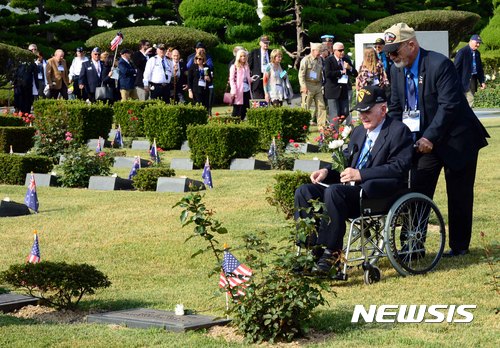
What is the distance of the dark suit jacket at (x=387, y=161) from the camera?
8.91m

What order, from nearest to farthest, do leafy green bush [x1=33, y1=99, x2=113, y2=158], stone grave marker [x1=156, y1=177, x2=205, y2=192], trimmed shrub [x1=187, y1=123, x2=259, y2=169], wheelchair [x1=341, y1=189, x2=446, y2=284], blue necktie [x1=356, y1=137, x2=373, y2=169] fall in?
wheelchair [x1=341, y1=189, x2=446, y2=284] → blue necktie [x1=356, y1=137, x2=373, y2=169] → stone grave marker [x1=156, y1=177, x2=205, y2=192] → trimmed shrub [x1=187, y1=123, x2=259, y2=169] → leafy green bush [x1=33, y1=99, x2=113, y2=158]

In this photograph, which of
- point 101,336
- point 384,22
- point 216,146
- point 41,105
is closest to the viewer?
point 101,336

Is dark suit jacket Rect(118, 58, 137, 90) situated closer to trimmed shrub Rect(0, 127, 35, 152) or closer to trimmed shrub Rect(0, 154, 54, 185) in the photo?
trimmed shrub Rect(0, 127, 35, 152)

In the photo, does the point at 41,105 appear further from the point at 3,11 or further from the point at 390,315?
the point at 3,11

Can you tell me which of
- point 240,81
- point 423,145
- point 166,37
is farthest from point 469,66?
point 166,37

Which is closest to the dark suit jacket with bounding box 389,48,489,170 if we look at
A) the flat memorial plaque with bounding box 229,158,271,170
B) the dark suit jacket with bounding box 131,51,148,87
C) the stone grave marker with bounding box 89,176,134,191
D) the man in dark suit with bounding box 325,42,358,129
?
the stone grave marker with bounding box 89,176,134,191

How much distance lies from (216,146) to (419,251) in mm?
9472

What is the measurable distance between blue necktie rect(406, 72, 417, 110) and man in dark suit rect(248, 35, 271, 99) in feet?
48.4

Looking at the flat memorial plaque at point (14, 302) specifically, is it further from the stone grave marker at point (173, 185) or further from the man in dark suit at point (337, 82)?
the man in dark suit at point (337, 82)

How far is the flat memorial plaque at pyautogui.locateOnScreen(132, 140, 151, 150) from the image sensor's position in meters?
21.8

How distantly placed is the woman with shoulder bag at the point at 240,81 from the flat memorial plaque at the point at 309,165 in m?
6.54

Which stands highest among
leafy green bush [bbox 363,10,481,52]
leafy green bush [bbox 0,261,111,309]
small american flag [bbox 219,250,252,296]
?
leafy green bush [bbox 363,10,481,52]

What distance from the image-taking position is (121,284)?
9.66 m

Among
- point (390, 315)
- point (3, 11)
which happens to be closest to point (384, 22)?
point (3, 11)
